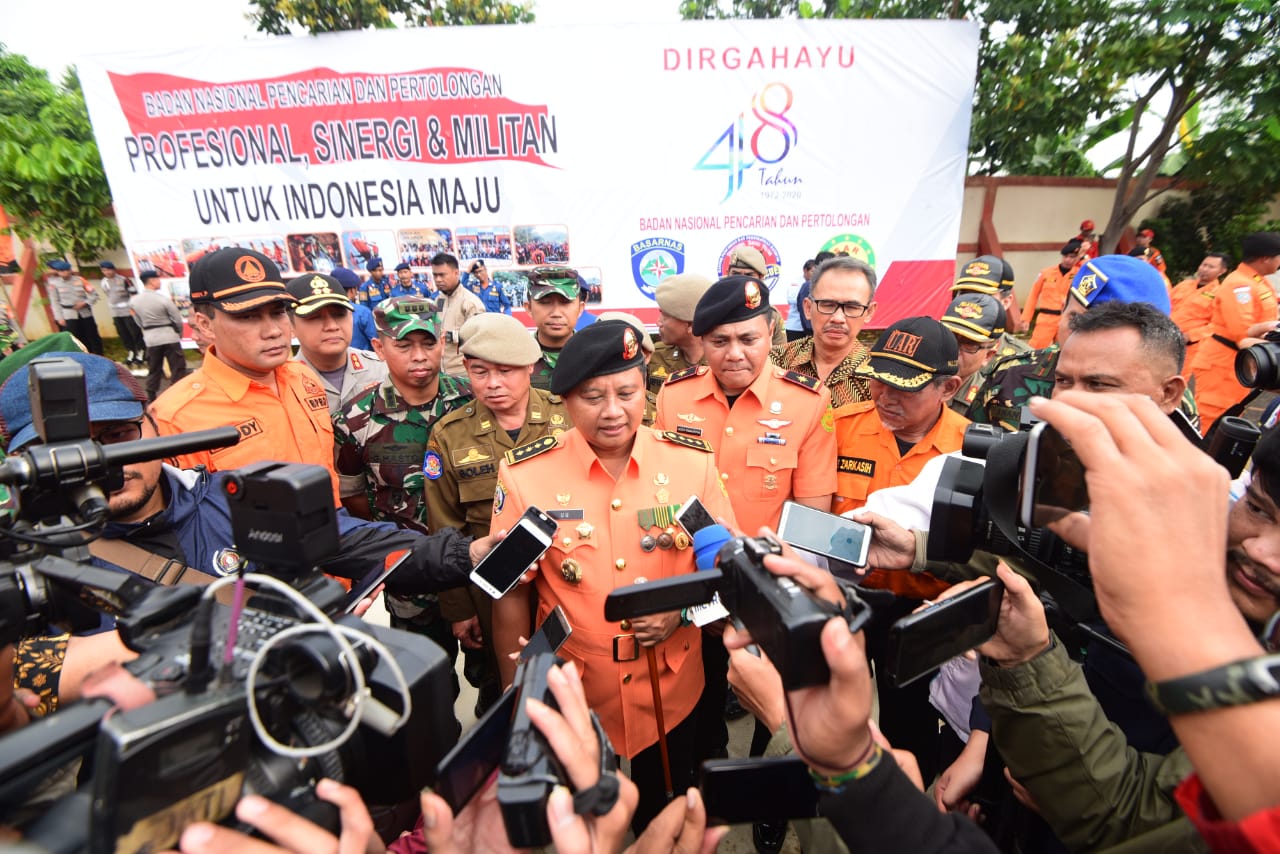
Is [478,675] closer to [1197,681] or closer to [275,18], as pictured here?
[1197,681]

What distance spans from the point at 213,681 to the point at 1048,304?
9424 millimetres

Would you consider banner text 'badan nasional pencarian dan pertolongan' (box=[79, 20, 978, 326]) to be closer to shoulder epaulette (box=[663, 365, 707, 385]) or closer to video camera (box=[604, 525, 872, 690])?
shoulder epaulette (box=[663, 365, 707, 385])

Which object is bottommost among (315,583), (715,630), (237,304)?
Result: (715,630)

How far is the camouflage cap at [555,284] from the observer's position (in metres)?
3.90

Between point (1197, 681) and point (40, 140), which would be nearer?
point (1197, 681)

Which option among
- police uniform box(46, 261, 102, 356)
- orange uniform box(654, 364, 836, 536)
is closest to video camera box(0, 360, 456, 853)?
orange uniform box(654, 364, 836, 536)

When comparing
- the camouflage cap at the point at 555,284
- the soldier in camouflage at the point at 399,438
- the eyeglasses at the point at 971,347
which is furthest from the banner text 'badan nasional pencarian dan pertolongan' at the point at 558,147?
the soldier in camouflage at the point at 399,438

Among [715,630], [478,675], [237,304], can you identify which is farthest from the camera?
[478,675]

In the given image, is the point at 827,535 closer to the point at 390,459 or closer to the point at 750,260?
the point at 390,459

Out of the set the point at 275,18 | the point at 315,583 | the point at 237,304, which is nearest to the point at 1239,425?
the point at 315,583

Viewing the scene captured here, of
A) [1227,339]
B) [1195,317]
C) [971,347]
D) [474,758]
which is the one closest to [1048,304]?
[1195,317]

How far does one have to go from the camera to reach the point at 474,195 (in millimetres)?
9109

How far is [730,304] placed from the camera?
2.63 m

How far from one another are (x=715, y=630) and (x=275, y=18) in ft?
43.2
